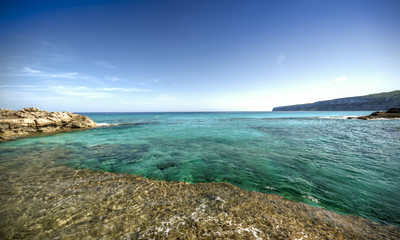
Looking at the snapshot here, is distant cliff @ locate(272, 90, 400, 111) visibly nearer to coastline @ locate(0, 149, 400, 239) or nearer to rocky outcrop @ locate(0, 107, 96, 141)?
coastline @ locate(0, 149, 400, 239)

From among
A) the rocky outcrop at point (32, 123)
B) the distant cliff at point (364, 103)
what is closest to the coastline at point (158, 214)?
the rocky outcrop at point (32, 123)

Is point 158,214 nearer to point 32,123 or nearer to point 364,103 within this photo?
point 32,123

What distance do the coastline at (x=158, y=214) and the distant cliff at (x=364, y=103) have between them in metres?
150

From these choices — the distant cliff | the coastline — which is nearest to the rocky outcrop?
the coastline

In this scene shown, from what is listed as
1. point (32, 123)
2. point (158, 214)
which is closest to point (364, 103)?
point (158, 214)

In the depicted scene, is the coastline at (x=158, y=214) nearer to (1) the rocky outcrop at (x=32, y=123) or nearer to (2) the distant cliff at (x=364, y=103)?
(1) the rocky outcrop at (x=32, y=123)

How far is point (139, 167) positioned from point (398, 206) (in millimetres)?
10274

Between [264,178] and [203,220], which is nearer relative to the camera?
[203,220]

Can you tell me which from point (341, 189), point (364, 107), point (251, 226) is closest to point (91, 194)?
point (251, 226)

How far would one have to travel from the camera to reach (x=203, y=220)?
332cm

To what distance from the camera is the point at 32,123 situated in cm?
2103

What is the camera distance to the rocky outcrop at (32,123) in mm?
18312

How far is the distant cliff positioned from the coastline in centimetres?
14950

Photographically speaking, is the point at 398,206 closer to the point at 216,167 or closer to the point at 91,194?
the point at 216,167
